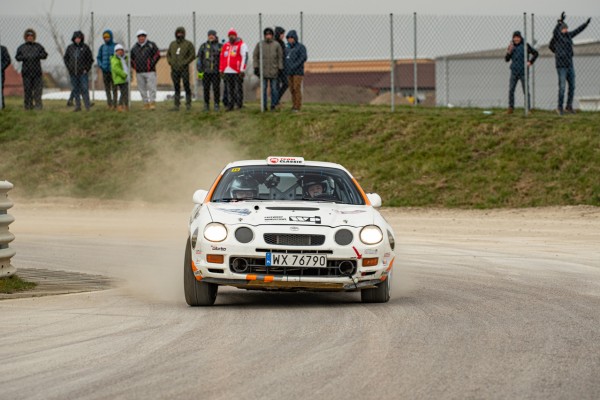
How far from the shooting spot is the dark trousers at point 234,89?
28.5 metres

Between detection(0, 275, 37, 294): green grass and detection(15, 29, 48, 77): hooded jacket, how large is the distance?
17.9 meters

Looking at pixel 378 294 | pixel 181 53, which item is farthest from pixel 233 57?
pixel 378 294

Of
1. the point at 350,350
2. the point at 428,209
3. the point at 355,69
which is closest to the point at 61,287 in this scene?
the point at 350,350

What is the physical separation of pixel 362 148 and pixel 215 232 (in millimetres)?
17022

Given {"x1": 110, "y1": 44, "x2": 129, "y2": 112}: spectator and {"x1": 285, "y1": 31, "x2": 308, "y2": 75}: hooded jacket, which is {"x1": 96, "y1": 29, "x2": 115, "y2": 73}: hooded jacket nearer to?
{"x1": 110, "y1": 44, "x2": 129, "y2": 112}: spectator

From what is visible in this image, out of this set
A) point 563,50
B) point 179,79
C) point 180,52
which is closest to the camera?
point 563,50

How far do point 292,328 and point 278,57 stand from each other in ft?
62.4

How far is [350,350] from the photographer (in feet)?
26.6

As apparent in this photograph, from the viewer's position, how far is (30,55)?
29.5 m

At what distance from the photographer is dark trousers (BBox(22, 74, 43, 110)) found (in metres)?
30.2

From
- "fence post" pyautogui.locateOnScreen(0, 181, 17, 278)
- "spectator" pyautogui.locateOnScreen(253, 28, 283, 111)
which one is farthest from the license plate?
"spectator" pyautogui.locateOnScreen(253, 28, 283, 111)

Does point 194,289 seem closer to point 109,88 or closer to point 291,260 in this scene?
point 291,260

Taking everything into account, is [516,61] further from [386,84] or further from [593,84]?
[386,84]

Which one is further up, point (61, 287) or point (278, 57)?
point (278, 57)
